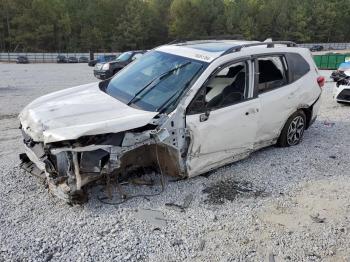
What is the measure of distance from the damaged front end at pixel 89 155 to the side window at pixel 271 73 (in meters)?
1.86

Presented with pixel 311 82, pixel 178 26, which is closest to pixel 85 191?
pixel 311 82

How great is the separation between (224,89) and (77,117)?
6.48ft

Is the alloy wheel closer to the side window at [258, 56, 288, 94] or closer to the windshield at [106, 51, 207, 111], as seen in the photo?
the side window at [258, 56, 288, 94]

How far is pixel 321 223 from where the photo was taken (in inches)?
154

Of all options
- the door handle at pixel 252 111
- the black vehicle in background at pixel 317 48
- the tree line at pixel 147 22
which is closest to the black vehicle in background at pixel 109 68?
the door handle at pixel 252 111

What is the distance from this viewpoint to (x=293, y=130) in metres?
6.07

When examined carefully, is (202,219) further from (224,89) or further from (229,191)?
(224,89)

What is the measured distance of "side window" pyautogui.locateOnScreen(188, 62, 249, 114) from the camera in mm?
4492

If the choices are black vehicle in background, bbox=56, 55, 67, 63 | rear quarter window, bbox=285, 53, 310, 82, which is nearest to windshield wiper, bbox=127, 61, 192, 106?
rear quarter window, bbox=285, 53, 310, 82

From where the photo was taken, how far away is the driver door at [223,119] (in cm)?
447

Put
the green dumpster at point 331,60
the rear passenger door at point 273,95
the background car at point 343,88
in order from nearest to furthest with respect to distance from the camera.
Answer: the rear passenger door at point 273,95, the background car at point 343,88, the green dumpster at point 331,60

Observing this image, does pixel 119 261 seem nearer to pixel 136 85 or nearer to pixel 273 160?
pixel 136 85

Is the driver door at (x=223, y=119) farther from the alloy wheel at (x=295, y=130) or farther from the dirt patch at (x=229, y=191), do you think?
the alloy wheel at (x=295, y=130)

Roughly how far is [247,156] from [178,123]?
1.57m
